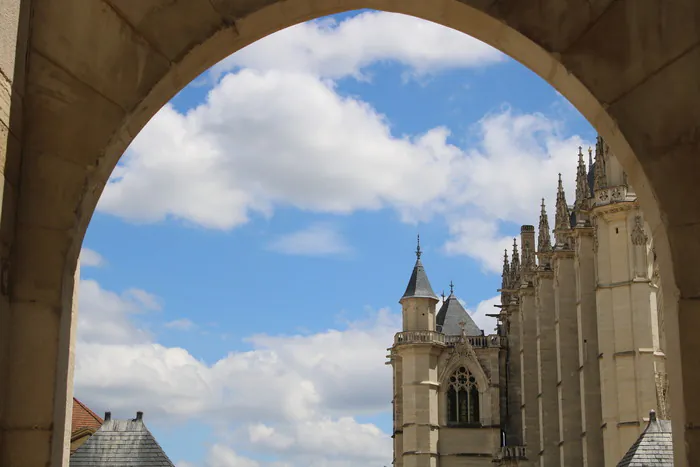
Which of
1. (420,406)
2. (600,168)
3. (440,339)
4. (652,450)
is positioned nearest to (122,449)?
(652,450)

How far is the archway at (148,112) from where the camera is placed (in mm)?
4109

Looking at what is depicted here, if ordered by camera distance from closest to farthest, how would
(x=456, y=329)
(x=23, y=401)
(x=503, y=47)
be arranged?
1. (x=23, y=401)
2. (x=503, y=47)
3. (x=456, y=329)

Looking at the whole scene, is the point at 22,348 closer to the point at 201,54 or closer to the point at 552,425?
the point at 201,54

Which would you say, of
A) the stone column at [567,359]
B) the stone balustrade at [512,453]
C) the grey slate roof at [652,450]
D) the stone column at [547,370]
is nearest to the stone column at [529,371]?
the stone balustrade at [512,453]

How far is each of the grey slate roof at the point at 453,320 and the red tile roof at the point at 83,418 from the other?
24870mm

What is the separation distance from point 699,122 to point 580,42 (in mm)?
581

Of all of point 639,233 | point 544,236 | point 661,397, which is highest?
point 544,236

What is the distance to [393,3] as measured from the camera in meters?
4.69

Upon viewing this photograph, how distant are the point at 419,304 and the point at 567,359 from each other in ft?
63.0

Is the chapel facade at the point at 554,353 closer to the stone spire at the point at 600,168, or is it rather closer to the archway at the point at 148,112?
the stone spire at the point at 600,168

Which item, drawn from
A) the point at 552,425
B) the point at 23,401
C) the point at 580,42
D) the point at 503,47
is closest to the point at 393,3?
the point at 503,47

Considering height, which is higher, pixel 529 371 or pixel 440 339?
pixel 440 339

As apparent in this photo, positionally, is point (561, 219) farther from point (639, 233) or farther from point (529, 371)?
point (639, 233)

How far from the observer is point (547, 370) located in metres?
52.0
